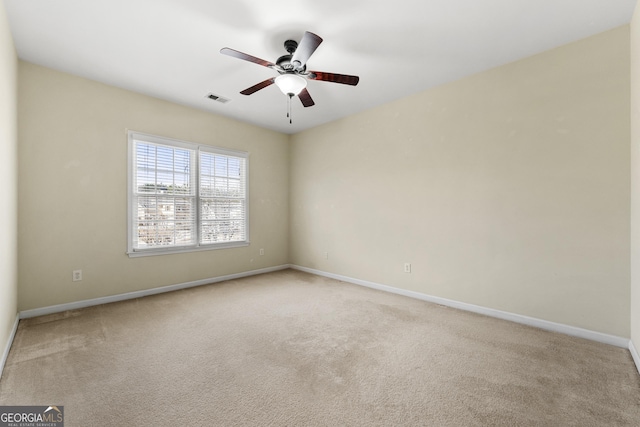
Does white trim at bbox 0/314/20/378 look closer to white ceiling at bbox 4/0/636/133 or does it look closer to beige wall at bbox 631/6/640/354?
white ceiling at bbox 4/0/636/133

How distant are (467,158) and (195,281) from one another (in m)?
4.20

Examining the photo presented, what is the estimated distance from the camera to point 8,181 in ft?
7.95

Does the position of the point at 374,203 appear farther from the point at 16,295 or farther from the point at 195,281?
the point at 16,295

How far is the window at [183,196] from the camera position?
3.77 metres

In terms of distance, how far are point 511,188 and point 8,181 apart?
4.82 m

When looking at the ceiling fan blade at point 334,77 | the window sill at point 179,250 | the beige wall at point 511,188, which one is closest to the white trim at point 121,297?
the window sill at point 179,250

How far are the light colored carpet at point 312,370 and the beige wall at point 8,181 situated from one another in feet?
1.16

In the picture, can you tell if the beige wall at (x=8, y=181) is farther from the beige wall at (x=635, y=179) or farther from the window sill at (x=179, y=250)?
the beige wall at (x=635, y=179)

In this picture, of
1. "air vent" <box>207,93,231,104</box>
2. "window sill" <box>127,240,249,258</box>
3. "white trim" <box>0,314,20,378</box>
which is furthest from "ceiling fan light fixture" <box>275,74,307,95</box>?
"white trim" <box>0,314,20,378</box>

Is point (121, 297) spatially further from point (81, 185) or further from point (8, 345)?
point (81, 185)

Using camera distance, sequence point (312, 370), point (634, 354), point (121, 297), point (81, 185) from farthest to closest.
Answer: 1. point (121, 297)
2. point (81, 185)
3. point (634, 354)
4. point (312, 370)

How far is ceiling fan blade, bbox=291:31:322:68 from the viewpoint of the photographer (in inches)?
77.6

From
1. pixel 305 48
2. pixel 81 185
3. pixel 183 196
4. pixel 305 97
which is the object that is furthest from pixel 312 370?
pixel 81 185

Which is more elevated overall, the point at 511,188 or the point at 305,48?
the point at 305,48
